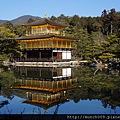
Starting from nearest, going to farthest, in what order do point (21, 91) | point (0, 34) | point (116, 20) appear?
point (21, 91) < point (0, 34) < point (116, 20)

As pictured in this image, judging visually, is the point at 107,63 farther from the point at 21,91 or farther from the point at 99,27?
the point at 99,27

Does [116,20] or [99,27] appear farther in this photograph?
[99,27]

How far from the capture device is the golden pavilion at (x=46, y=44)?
1297 inches

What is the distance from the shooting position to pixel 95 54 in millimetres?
30969

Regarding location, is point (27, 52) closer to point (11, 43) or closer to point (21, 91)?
point (11, 43)

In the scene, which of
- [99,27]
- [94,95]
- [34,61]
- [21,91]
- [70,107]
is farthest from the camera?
[99,27]

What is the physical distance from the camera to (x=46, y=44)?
33312 mm

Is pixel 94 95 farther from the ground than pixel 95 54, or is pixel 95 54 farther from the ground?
pixel 95 54

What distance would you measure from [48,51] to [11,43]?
584 centimetres

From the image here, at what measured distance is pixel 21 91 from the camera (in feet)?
39.6

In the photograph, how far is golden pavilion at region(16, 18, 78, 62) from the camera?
32.9 meters

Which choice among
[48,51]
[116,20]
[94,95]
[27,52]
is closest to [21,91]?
[94,95]

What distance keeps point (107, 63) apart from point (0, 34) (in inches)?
→ 683

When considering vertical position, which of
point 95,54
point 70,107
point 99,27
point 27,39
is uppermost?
point 99,27
